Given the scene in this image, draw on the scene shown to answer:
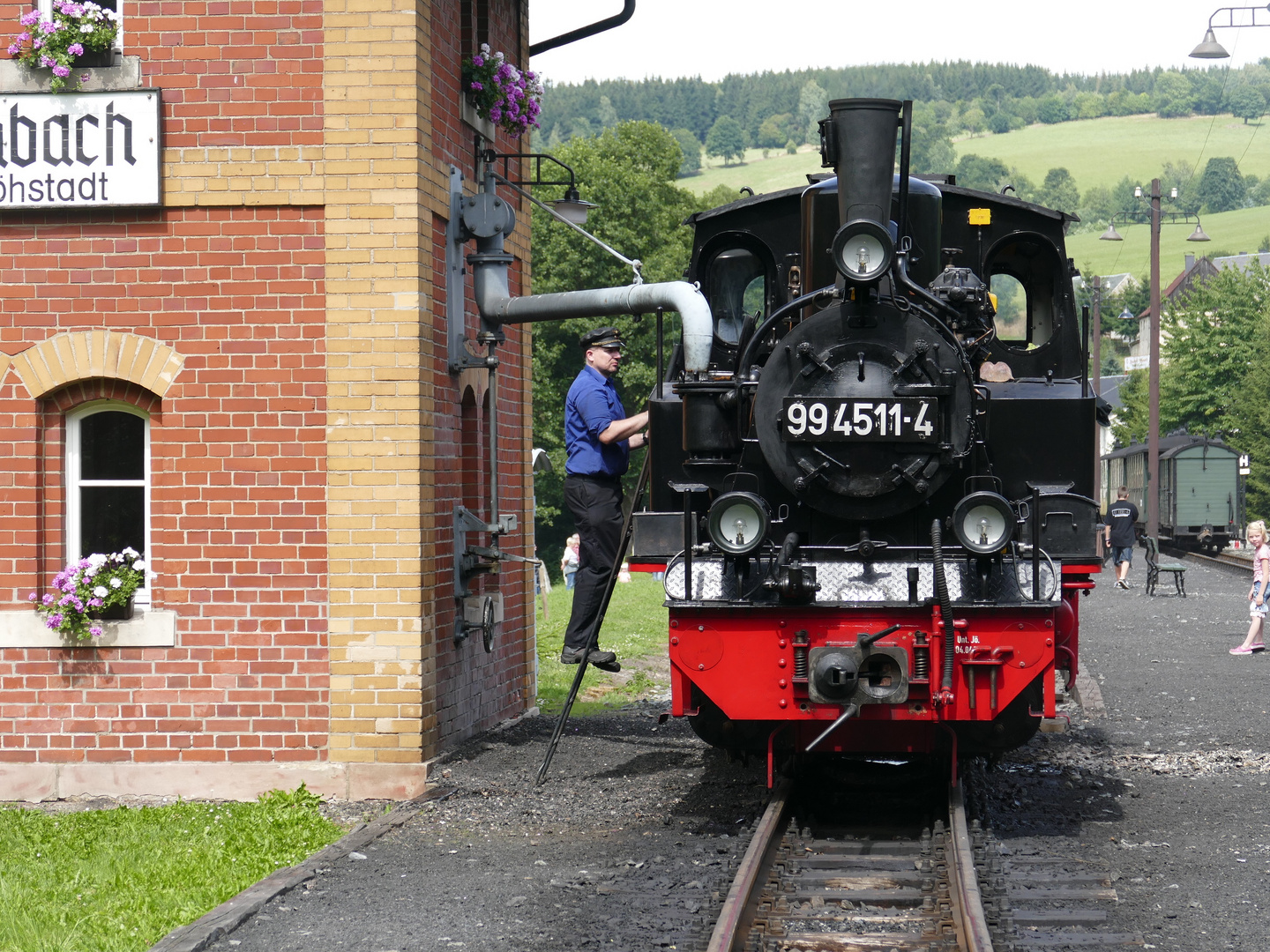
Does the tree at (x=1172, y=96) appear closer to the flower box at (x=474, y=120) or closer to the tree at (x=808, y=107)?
the tree at (x=808, y=107)

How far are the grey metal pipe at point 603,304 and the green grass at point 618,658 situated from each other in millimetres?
2347

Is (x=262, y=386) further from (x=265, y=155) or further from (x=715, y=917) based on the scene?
(x=715, y=917)

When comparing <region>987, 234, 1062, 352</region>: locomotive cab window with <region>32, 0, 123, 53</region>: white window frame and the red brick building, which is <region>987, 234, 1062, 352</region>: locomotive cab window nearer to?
the red brick building

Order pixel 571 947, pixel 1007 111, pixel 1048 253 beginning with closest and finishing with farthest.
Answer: pixel 571 947 → pixel 1048 253 → pixel 1007 111

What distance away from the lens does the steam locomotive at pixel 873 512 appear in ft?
21.5

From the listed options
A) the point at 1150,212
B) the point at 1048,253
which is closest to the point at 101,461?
the point at 1048,253

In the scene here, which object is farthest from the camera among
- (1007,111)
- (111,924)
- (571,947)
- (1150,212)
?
(1007,111)

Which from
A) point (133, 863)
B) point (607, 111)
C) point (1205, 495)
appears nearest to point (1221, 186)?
point (607, 111)

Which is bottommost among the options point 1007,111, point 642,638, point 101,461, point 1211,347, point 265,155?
point 642,638

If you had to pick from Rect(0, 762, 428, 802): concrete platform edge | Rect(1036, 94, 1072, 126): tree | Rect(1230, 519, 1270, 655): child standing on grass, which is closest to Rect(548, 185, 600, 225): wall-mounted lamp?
Rect(0, 762, 428, 802): concrete platform edge

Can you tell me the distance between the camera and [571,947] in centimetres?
532

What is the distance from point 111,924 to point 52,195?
4435 mm

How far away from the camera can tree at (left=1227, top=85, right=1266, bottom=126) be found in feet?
481

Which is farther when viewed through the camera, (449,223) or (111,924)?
(449,223)
